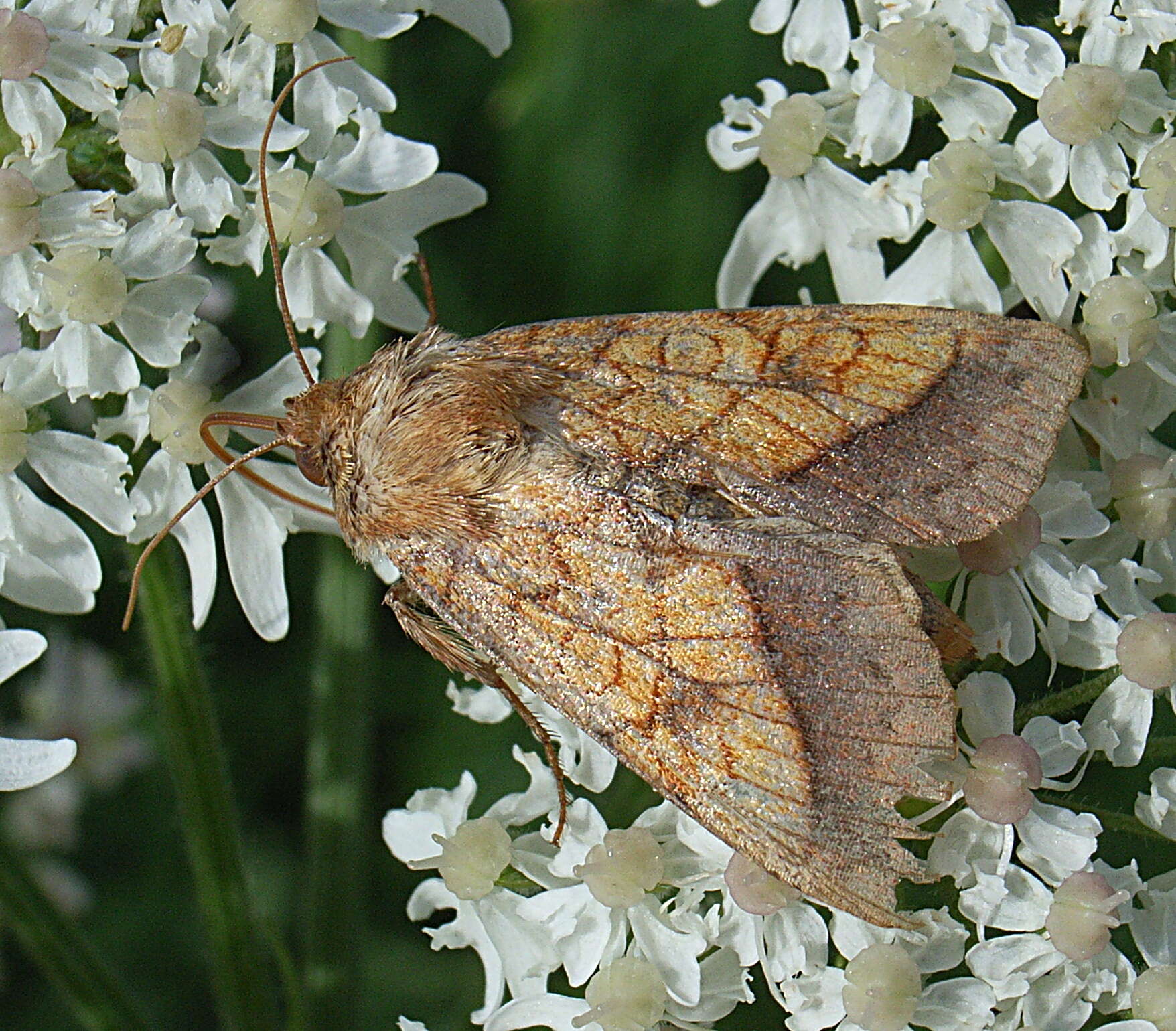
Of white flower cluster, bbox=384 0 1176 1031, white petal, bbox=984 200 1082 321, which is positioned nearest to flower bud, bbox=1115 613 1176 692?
white flower cluster, bbox=384 0 1176 1031

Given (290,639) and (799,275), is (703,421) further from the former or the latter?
(290,639)

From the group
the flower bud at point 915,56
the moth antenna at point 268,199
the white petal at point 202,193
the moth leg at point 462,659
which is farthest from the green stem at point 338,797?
the flower bud at point 915,56

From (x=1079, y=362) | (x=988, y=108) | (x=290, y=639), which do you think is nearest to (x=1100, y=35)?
(x=988, y=108)

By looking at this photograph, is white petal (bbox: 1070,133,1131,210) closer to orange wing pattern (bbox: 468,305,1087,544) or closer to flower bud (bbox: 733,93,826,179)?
orange wing pattern (bbox: 468,305,1087,544)

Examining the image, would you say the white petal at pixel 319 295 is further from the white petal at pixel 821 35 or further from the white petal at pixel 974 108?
the white petal at pixel 974 108

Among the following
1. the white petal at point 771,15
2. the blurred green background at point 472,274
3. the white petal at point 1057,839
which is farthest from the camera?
the blurred green background at point 472,274

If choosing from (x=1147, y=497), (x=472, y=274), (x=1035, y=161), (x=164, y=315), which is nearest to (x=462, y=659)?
(x=164, y=315)

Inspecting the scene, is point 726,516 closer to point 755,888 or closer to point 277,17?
point 755,888
